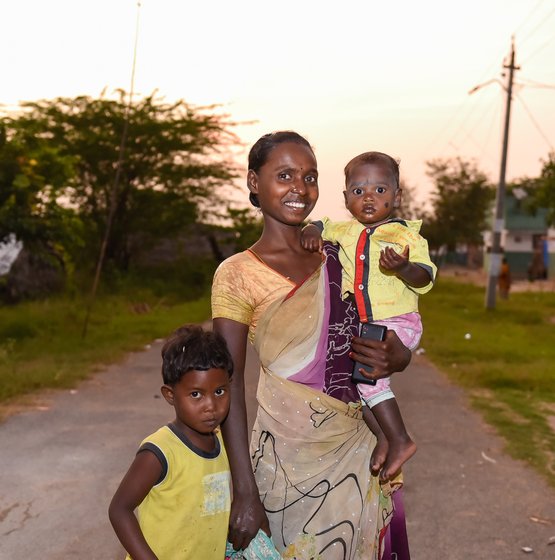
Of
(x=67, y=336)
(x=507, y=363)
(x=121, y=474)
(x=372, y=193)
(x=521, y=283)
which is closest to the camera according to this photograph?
(x=372, y=193)

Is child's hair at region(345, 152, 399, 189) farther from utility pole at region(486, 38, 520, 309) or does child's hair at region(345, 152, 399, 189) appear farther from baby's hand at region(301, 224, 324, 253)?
utility pole at region(486, 38, 520, 309)

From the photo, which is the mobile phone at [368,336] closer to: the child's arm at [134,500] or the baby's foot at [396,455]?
the baby's foot at [396,455]

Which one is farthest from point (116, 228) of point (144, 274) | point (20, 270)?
point (20, 270)

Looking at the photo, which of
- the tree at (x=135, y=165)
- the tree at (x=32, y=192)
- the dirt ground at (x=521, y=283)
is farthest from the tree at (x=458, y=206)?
the tree at (x=32, y=192)

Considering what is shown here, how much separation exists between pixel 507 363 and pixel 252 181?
9.63m

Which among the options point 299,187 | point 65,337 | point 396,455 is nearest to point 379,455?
point 396,455

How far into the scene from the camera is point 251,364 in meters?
11.2

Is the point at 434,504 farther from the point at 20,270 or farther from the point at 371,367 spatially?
the point at 20,270

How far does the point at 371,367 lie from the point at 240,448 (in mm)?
428

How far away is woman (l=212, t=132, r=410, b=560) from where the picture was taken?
2.29m

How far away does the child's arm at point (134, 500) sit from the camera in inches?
89.0

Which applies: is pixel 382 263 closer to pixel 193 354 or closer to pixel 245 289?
pixel 245 289

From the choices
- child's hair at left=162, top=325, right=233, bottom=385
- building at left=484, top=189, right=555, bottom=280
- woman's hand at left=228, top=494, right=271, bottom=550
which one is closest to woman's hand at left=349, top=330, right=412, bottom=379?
child's hair at left=162, top=325, right=233, bottom=385

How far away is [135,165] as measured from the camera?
2286cm
